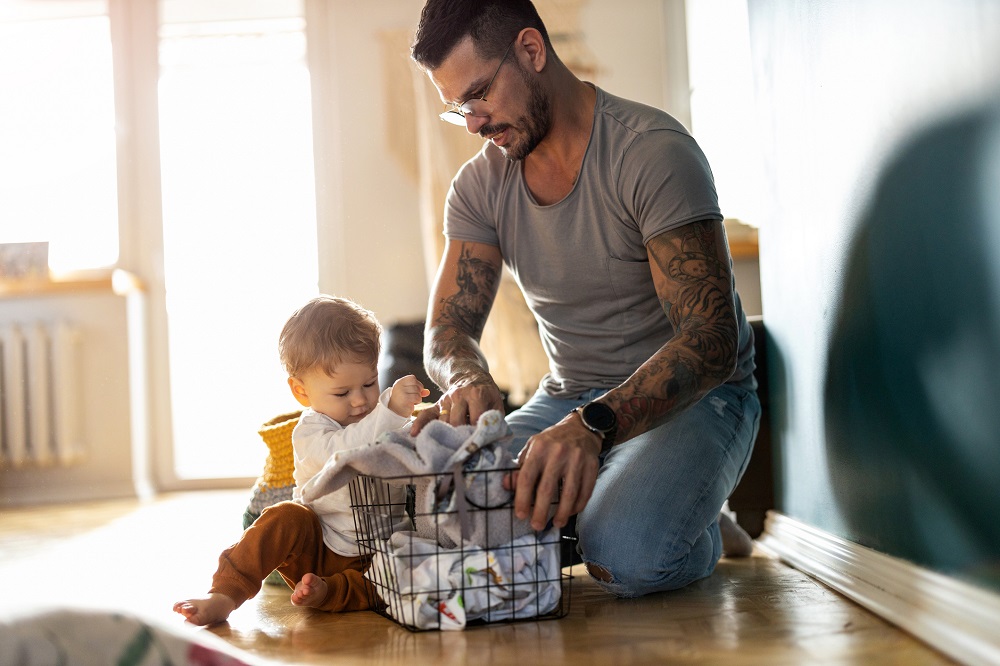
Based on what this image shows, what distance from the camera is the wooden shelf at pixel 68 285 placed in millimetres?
3748

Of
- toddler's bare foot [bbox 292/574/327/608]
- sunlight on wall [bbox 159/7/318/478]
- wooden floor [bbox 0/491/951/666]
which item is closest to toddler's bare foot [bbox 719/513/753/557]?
wooden floor [bbox 0/491/951/666]

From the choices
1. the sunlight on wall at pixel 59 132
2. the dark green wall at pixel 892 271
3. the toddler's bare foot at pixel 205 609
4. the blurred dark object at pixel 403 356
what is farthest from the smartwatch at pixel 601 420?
the sunlight on wall at pixel 59 132

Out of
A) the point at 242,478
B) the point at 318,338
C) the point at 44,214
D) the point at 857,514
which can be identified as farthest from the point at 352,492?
the point at 44,214

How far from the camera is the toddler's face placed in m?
1.52

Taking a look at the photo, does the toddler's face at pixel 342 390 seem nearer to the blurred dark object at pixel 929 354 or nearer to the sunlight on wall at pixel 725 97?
the blurred dark object at pixel 929 354

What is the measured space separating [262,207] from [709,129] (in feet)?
6.10

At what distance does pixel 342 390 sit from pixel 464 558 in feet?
1.41

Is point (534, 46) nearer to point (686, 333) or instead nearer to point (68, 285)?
point (686, 333)

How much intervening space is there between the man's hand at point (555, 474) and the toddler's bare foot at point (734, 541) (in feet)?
2.55

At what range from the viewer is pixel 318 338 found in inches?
59.1

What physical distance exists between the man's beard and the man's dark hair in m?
0.06

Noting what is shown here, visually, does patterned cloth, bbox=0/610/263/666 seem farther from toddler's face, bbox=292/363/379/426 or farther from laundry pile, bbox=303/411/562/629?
toddler's face, bbox=292/363/379/426

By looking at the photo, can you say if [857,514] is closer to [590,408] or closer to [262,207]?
[590,408]

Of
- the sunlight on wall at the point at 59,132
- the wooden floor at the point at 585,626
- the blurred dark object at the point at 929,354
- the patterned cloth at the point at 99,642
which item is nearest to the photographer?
the patterned cloth at the point at 99,642
